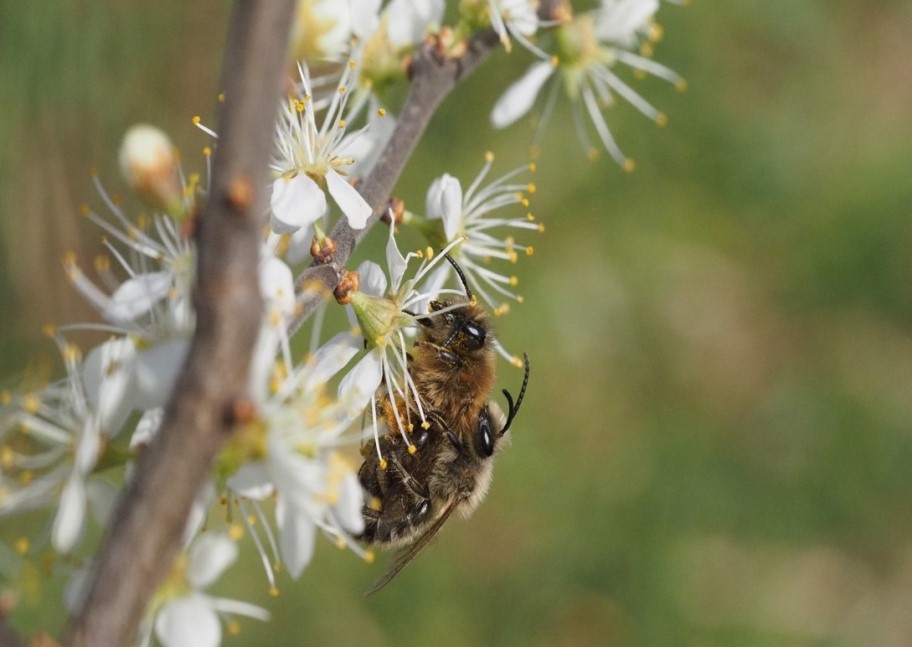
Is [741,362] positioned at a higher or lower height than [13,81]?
lower

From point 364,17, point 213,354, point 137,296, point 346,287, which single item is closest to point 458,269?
point 346,287

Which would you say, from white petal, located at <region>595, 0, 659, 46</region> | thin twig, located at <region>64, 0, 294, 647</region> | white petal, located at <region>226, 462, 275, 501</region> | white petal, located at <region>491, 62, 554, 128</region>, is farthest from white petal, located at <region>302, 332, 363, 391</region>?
white petal, located at <region>595, 0, 659, 46</region>

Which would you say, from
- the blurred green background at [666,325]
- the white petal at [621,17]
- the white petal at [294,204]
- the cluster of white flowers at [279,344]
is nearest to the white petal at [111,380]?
the cluster of white flowers at [279,344]

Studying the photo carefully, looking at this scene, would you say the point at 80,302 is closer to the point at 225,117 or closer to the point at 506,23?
the point at 506,23

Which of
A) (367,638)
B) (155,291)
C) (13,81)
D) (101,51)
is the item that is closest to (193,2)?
(101,51)

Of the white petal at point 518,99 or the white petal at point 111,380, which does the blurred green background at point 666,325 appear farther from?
the white petal at point 111,380

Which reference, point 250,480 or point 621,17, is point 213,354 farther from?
point 621,17
